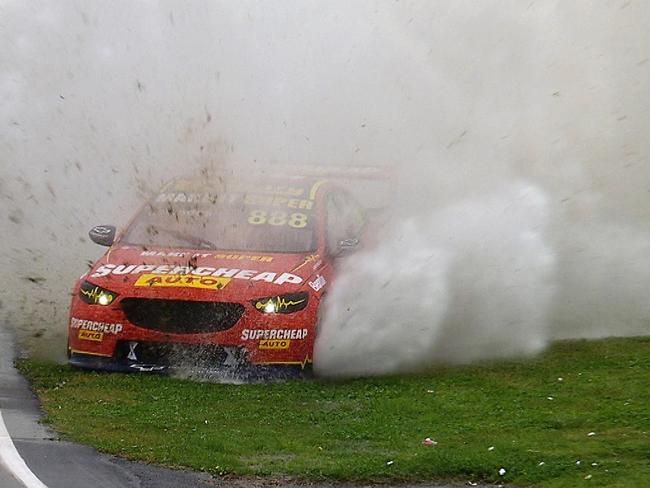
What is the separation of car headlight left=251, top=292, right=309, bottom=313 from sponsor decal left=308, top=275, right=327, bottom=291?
0.21 meters

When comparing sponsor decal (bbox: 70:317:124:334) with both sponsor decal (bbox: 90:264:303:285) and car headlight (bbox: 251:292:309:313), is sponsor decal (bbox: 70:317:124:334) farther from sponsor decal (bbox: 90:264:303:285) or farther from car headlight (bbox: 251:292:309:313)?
car headlight (bbox: 251:292:309:313)

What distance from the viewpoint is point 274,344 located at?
875 centimetres

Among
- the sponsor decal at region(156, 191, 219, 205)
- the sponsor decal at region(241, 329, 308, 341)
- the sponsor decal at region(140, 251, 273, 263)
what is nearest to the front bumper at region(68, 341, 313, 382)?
the sponsor decal at region(241, 329, 308, 341)

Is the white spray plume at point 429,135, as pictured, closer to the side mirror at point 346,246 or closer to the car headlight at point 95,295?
the side mirror at point 346,246

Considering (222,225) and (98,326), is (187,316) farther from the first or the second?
(222,225)

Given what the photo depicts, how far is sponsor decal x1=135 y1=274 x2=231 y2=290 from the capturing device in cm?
901

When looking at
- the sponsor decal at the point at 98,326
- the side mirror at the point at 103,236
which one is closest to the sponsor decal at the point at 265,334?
the sponsor decal at the point at 98,326

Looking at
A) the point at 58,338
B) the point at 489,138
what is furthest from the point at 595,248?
the point at 58,338

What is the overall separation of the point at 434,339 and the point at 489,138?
3.05 meters

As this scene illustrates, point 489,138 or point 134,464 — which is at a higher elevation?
point 489,138

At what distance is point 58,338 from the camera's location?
10492 mm

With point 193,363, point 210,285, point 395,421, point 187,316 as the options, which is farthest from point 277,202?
point 395,421

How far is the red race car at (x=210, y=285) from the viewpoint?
8.77 m

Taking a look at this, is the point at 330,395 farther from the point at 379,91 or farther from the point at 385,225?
the point at 379,91
